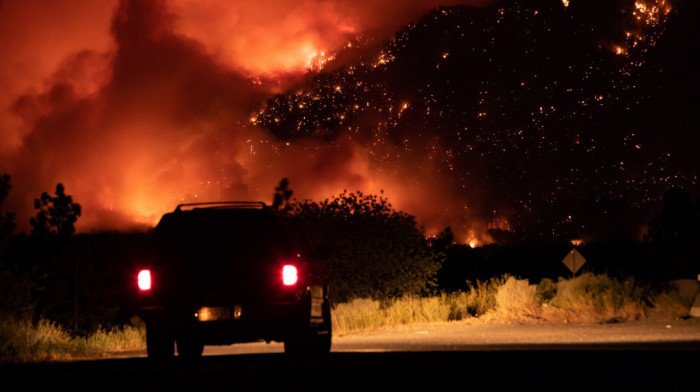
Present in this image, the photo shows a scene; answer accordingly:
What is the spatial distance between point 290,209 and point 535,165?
129 m

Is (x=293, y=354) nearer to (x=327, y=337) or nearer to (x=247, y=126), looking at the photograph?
(x=327, y=337)

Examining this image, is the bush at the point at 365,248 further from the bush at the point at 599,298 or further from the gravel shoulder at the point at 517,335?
the gravel shoulder at the point at 517,335

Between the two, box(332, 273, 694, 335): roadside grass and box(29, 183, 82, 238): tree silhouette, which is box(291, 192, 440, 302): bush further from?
box(29, 183, 82, 238): tree silhouette

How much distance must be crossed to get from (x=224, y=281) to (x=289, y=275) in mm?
801

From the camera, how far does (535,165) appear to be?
165m

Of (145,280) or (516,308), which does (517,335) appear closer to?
(516,308)

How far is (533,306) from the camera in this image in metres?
33.8

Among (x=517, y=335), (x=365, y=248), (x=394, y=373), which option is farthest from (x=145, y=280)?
(x=365, y=248)

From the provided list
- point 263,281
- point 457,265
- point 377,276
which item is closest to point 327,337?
point 263,281

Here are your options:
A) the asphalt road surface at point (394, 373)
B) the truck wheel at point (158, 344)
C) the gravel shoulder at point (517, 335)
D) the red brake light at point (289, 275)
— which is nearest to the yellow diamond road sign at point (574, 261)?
the gravel shoulder at point (517, 335)

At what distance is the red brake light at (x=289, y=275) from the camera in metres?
15.8

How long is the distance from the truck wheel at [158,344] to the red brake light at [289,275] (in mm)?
1660

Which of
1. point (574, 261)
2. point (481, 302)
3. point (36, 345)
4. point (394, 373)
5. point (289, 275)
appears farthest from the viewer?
point (574, 261)

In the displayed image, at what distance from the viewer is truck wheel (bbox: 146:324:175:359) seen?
16234mm
